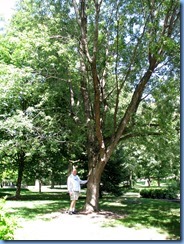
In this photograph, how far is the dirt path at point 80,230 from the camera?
18.2 ft

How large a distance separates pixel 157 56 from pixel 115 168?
32.9ft

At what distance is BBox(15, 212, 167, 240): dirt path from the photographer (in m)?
5.54

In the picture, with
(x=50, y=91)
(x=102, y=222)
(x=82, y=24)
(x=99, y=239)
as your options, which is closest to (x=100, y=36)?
(x=82, y=24)

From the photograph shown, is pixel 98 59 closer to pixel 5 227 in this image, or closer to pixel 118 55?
pixel 118 55

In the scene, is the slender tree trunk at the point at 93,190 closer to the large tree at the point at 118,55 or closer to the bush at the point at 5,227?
the large tree at the point at 118,55

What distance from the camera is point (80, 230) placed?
21.2 ft

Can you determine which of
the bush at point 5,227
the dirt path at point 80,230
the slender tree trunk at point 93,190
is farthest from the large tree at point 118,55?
the bush at point 5,227

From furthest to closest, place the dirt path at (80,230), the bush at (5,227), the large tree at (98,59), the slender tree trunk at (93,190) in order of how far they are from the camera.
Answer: the slender tree trunk at (93,190) → the large tree at (98,59) → the dirt path at (80,230) → the bush at (5,227)

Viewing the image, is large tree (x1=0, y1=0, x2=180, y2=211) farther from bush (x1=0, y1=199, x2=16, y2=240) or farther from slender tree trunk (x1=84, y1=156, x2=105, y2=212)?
bush (x1=0, y1=199, x2=16, y2=240)

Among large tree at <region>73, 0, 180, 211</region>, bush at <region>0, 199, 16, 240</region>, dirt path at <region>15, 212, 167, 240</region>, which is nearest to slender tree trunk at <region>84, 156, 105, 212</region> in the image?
large tree at <region>73, 0, 180, 211</region>

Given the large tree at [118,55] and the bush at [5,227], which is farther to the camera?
the large tree at [118,55]

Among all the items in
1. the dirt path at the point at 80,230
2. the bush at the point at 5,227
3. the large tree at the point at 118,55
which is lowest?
the dirt path at the point at 80,230

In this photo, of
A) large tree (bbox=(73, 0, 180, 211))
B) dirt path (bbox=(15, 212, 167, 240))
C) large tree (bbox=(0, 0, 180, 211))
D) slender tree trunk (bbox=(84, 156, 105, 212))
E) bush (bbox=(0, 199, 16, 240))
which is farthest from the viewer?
slender tree trunk (bbox=(84, 156, 105, 212))

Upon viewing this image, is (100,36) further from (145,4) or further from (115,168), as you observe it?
(115,168)
